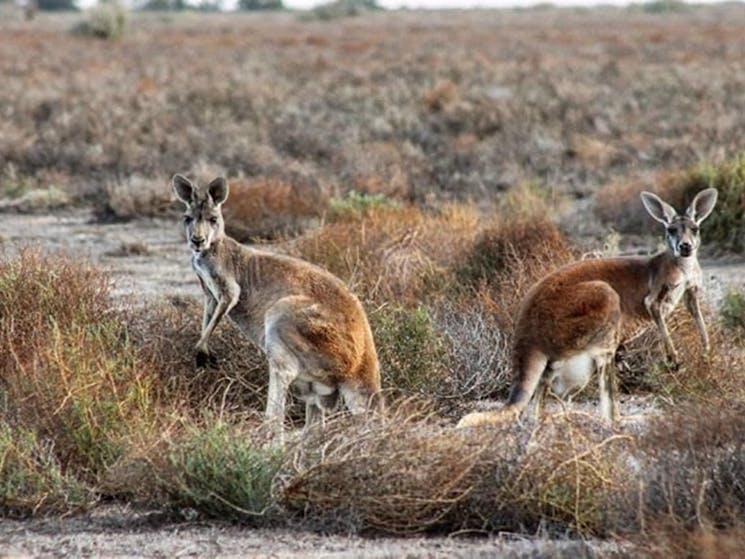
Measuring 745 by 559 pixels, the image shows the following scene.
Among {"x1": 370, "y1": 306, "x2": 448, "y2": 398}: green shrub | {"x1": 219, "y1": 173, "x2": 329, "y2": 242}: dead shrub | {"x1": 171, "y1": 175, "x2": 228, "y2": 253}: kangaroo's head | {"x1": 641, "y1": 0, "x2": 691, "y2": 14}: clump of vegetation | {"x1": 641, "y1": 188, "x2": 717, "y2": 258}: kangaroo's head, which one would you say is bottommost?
{"x1": 641, "y1": 0, "x2": 691, "y2": 14}: clump of vegetation

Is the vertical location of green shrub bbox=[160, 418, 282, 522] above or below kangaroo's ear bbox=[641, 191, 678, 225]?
below

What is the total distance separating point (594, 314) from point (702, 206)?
1.35 m

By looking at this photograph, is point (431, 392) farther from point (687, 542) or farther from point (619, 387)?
point (687, 542)

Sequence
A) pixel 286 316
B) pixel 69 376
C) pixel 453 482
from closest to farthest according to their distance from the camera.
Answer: pixel 453 482 → pixel 69 376 → pixel 286 316

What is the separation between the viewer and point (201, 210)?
30.2 ft

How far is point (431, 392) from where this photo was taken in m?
10.1

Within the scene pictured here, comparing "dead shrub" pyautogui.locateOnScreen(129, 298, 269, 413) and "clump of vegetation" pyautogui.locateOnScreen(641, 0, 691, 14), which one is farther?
"clump of vegetation" pyautogui.locateOnScreen(641, 0, 691, 14)

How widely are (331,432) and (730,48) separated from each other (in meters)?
42.3

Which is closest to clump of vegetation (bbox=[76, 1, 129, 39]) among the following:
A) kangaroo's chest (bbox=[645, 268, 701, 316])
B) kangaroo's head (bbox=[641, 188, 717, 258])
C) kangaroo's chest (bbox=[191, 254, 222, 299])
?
kangaroo's head (bbox=[641, 188, 717, 258])

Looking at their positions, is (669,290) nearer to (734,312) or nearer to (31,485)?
(734,312)

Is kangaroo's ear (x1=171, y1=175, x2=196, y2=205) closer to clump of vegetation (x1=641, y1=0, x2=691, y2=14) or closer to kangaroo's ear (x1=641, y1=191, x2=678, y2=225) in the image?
kangaroo's ear (x1=641, y1=191, x2=678, y2=225)

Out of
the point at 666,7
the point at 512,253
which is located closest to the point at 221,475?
the point at 512,253

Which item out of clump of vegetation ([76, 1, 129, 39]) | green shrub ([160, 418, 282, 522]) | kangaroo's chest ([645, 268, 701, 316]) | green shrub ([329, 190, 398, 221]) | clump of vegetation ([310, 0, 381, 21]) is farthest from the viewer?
clump of vegetation ([310, 0, 381, 21])

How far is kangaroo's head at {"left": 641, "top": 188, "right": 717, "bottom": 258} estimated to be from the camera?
9.49 meters
